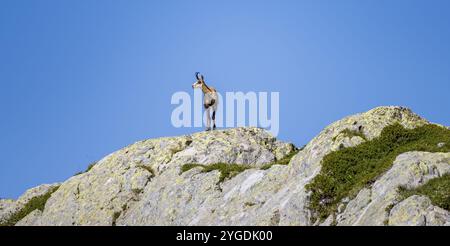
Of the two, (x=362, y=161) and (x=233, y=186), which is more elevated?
(x=362, y=161)

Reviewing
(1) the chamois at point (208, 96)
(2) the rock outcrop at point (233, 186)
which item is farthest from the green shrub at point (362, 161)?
(1) the chamois at point (208, 96)

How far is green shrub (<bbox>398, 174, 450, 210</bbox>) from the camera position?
74.3 ft

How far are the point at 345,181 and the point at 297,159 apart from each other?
409 cm

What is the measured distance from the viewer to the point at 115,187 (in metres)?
40.5

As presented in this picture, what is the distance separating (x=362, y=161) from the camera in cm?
3017

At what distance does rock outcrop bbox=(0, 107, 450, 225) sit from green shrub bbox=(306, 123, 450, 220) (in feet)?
1.38

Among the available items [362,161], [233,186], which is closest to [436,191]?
[362,161]

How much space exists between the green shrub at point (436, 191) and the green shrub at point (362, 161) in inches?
112

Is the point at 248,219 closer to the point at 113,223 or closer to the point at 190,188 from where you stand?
the point at 190,188

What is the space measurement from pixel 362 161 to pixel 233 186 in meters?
6.80

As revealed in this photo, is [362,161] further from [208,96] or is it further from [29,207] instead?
[29,207]

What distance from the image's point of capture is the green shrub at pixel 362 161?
27.7m
